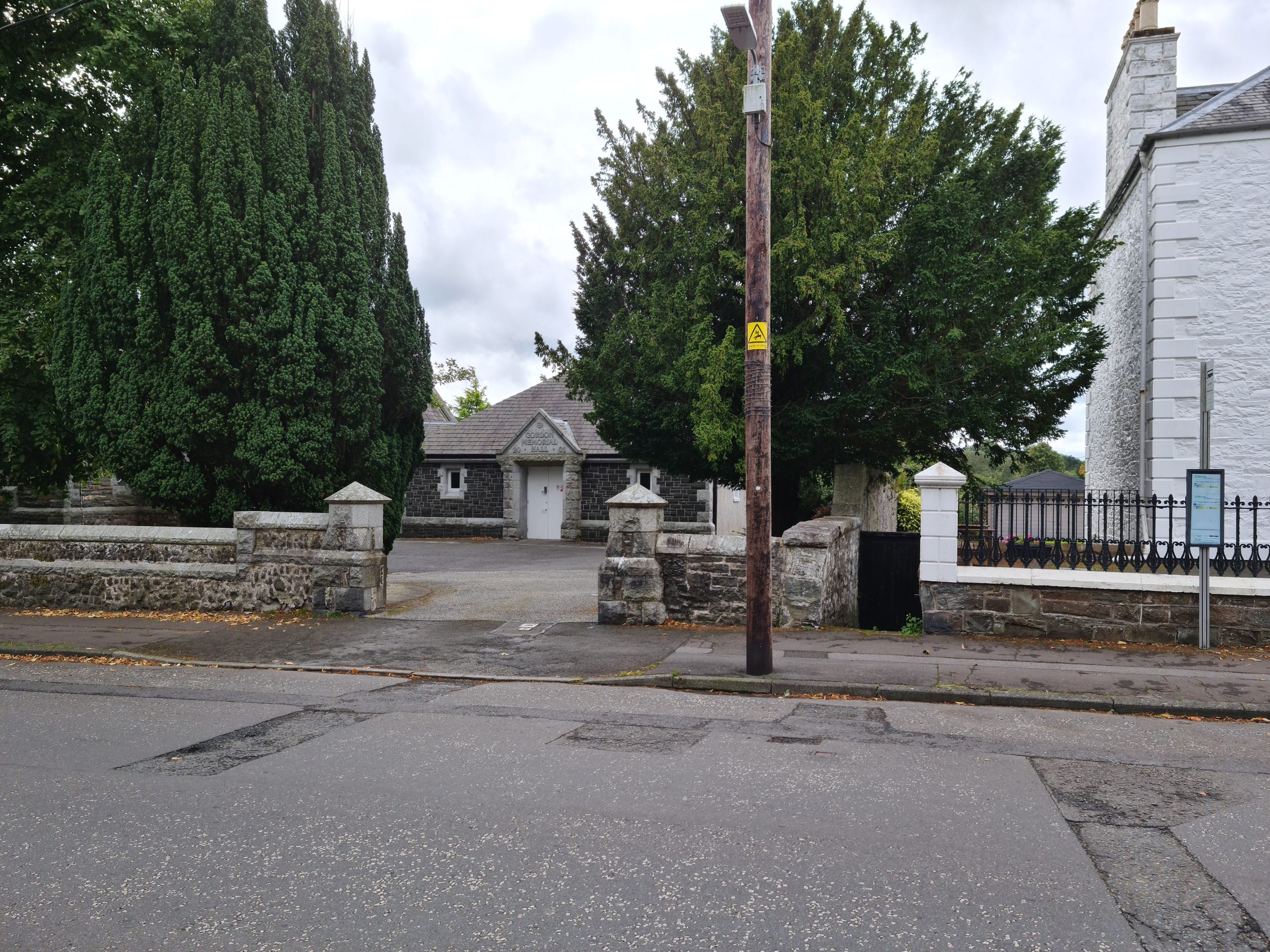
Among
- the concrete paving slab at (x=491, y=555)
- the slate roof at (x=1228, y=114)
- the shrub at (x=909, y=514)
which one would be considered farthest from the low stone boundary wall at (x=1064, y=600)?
the shrub at (x=909, y=514)

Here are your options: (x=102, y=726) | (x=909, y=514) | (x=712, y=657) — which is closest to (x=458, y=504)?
(x=909, y=514)

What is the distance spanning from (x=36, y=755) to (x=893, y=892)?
17.0 ft

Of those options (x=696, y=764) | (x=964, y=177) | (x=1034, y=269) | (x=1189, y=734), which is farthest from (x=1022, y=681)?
(x=964, y=177)

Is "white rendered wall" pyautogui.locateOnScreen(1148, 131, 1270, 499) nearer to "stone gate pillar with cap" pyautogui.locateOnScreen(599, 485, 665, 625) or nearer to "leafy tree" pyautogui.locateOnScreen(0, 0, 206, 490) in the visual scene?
"stone gate pillar with cap" pyautogui.locateOnScreen(599, 485, 665, 625)

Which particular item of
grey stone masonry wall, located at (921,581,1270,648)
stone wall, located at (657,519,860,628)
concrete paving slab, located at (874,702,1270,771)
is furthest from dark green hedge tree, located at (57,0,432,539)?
concrete paving slab, located at (874,702,1270,771)

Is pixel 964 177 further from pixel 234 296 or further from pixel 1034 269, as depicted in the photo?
pixel 234 296

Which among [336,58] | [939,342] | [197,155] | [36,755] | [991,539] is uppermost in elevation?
[336,58]

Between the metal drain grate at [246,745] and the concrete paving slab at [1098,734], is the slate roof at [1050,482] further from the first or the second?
the metal drain grate at [246,745]

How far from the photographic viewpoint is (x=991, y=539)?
1041 cm

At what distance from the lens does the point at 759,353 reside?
26.7 ft

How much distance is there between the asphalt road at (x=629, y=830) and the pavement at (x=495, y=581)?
5.41 m

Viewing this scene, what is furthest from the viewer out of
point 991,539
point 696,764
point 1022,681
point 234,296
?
point 234,296

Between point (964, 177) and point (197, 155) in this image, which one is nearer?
point (197, 155)

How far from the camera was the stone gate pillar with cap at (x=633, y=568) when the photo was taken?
10.9 metres
